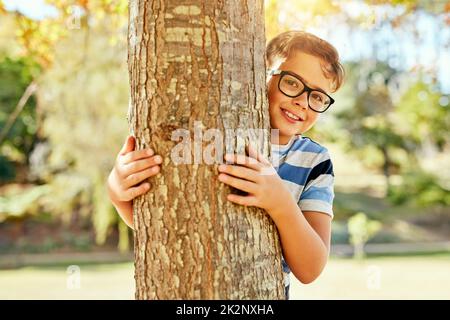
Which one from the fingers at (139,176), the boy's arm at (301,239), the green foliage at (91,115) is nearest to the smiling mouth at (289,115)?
the boy's arm at (301,239)

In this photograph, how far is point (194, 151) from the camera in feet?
5.29

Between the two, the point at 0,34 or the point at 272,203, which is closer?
the point at 272,203

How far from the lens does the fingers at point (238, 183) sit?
63.1 inches

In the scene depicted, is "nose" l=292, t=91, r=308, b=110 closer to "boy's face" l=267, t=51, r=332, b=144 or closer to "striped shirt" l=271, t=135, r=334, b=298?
"boy's face" l=267, t=51, r=332, b=144

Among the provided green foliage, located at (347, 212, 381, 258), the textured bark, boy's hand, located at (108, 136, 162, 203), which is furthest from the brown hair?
green foliage, located at (347, 212, 381, 258)

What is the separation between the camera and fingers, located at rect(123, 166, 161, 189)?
1.63 meters

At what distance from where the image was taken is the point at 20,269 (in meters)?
16.4

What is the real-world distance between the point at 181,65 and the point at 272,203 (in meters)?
0.43

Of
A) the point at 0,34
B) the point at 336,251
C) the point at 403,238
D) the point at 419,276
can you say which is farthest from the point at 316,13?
the point at 403,238

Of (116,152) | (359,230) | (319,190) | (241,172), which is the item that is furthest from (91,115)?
(241,172)

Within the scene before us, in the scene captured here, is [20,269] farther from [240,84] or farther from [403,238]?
[240,84]

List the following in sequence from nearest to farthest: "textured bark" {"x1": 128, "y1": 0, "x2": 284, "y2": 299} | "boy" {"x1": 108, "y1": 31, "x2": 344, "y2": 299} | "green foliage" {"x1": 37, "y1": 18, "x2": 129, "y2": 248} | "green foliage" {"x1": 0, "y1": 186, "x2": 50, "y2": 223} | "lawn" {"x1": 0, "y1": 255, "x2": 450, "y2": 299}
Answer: "textured bark" {"x1": 128, "y1": 0, "x2": 284, "y2": 299} < "boy" {"x1": 108, "y1": 31, "x2": 344, "y2": 299} < "lawn" {"x1": 0, "y1": 255, "x2": 450, "y2": 299} < "green foliage" {"x1": 37, "y1": 18, "x2": 129, "y2": 248} < "green foliage" {"x1": 0, "y1": 186, "x2": 50, "y2": 223}

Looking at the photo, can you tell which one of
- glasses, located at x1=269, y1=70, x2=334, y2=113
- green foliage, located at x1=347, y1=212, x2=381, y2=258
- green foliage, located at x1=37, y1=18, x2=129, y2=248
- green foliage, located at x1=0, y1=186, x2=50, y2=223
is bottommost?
green foliage, located at x1=347, y1=212, x2=381, y2=258

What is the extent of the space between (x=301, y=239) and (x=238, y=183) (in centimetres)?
29
